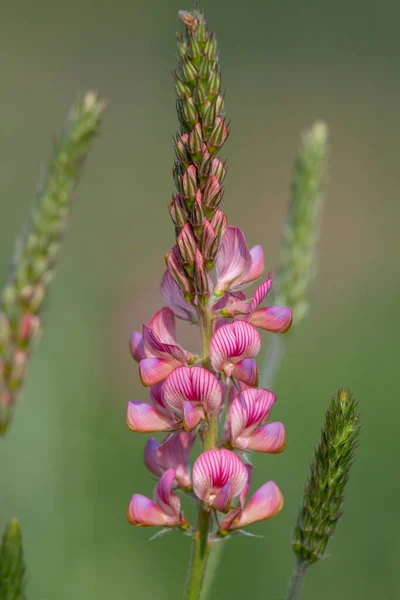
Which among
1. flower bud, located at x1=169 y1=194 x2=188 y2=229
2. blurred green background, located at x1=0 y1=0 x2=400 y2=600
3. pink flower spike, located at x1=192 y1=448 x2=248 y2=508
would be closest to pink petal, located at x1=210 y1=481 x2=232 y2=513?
pink flower spike, located at x1=192 y1=448 x2=248 y2=508

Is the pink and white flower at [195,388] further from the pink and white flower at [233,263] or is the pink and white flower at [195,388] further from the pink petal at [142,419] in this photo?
the pink and white flower at [233,263]

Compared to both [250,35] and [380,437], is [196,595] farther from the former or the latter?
[250,35]

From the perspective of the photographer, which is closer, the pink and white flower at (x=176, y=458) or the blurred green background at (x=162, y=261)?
the pink and white flower at (x=176, y=458)

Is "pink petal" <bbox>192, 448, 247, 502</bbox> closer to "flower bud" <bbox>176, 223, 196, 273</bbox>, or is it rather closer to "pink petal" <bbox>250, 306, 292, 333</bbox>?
"pink petal" <bbox>250, 306, 292, 333</bbox>

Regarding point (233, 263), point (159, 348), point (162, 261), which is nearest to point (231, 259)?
point (233, 263)

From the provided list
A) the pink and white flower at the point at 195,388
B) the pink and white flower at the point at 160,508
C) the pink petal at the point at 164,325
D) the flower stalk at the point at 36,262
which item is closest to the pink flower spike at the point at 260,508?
the pink and white flower at the point at 160,508

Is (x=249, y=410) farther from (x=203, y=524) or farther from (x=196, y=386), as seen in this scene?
(x=203, y=524)
